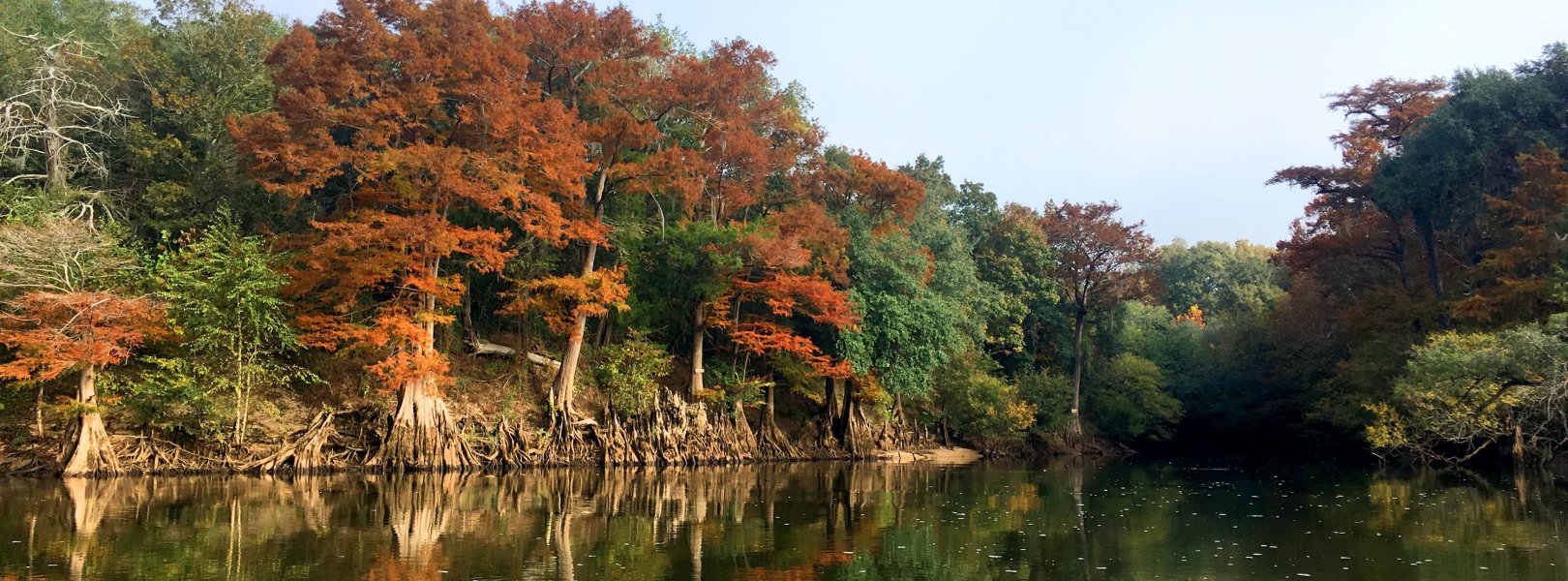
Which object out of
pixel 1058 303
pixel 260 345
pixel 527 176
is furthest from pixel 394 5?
pixel 1058 303

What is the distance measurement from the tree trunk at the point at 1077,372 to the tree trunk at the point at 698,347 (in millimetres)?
16297

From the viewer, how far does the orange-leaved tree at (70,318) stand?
746 inches

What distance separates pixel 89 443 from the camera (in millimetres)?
20031

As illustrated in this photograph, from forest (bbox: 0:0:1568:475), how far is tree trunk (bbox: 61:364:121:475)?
73 mm

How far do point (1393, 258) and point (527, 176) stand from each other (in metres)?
25.2

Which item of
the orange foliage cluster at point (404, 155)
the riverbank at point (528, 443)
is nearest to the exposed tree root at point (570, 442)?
the riverbank at point (528, 443)

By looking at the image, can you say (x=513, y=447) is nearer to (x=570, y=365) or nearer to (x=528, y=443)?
(x=528, y=443)

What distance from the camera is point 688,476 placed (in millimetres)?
23844

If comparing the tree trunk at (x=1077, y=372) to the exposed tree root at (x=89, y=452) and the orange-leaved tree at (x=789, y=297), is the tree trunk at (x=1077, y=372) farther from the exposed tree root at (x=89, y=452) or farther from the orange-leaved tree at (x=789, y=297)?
the exposed tree root at (x=89, y=452)

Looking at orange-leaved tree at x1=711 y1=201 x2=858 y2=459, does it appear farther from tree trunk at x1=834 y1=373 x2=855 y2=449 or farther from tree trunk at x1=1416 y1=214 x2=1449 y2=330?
tree trunk at x1=1416 y1=214 x2=1449 y2=330

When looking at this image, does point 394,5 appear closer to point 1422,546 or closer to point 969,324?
point 969,324

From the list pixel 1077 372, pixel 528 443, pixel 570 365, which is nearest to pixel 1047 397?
pixel 1077 372

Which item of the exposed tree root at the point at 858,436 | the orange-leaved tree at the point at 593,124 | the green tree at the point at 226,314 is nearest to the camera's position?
the green tree at the point at 226,314

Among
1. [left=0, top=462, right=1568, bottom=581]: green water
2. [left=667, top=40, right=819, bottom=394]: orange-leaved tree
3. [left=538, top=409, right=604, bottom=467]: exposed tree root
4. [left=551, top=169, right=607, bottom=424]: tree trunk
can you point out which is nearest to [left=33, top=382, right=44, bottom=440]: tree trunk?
[left=0, top=462, right=1568, bottom=581]: green water
